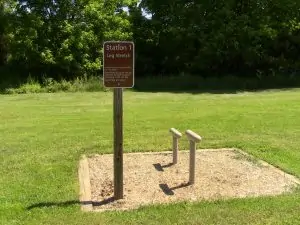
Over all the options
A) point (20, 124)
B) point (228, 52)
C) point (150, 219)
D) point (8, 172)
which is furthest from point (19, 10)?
point (150, 219)

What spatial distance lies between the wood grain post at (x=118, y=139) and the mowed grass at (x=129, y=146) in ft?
1.66

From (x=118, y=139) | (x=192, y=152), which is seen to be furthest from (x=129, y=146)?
(x=118, y=139)

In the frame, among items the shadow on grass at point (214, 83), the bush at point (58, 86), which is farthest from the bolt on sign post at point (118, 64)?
the shadow on grass at point (214, 83)

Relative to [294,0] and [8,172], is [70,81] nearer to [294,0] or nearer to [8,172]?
[294,0]

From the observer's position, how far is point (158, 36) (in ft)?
105

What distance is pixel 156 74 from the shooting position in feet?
106

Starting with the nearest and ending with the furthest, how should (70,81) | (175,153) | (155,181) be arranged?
(155,181), (175,153), (70,81)

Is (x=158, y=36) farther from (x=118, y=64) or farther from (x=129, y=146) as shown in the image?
(x=118, y=64)

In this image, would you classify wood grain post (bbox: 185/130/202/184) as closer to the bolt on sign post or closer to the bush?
the bolt on sign post

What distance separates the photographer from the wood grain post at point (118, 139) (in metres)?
5.76

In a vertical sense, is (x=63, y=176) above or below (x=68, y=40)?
below

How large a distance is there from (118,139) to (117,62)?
2.84 ft

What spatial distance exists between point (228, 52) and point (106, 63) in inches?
999

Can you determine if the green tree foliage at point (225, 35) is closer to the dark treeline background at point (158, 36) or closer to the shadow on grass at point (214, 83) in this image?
the dark treeline background at point (158, 36)
